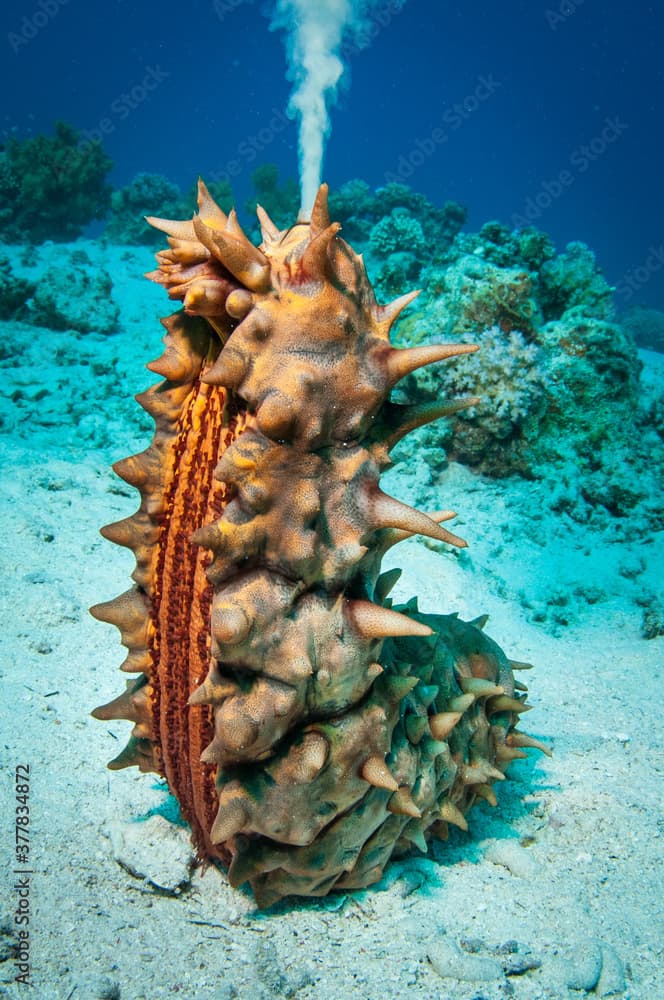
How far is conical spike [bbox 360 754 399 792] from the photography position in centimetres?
156

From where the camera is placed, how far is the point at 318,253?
1298 millimetres

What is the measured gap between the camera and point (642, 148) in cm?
9119

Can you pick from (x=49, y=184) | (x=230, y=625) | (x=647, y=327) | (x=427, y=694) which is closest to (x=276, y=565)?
(x=230, y=625)

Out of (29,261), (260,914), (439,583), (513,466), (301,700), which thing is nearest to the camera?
(301,700)

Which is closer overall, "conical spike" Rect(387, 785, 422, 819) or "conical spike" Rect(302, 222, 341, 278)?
"conical spike" Rect(302, 222, 341, 278)

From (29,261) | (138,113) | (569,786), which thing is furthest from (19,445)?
(138,113)

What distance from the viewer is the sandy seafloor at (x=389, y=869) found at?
160cm

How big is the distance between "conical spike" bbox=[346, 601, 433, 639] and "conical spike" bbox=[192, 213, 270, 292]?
81 centimetres

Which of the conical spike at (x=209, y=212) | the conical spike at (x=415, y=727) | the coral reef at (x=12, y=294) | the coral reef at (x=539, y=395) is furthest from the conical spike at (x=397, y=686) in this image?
the coral reef at (x=12, y=294)

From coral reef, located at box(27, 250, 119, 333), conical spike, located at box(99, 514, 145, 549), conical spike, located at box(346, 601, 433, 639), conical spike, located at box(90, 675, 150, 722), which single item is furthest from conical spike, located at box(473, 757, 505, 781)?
coral reef, located at box(27, 250, 119, 333)

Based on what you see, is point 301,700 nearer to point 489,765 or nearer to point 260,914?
point 260,914

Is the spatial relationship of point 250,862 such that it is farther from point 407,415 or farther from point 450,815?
point 407,415

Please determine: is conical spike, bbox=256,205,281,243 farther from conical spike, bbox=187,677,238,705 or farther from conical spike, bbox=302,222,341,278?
conical spike, bbox=187,677,238,705

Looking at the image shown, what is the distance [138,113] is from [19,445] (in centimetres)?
11025
